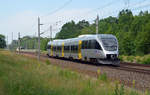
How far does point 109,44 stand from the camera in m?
23.6

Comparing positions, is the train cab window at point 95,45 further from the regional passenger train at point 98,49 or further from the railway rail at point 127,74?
the railway rail at point 127,74

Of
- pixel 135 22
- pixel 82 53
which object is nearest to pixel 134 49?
pixel 135 22

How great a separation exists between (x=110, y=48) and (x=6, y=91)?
1664cm

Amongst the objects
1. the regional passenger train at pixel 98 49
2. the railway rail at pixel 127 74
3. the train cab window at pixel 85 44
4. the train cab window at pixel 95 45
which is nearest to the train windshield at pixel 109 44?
the regional passenger train at pixel 98 49

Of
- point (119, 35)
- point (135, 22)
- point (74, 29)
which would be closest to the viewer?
point (119, 35)

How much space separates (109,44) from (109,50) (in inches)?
25.3

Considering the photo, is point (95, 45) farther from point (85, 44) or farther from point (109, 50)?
point (85, 44)

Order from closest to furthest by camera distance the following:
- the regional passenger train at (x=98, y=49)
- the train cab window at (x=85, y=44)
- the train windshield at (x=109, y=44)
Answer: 1. the regional passenger train at (x=98, y=49)
2. the train windshield at (x=109, y=44)
3. the train cab window at (x=85, y=44)

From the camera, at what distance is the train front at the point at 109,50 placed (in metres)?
23.0

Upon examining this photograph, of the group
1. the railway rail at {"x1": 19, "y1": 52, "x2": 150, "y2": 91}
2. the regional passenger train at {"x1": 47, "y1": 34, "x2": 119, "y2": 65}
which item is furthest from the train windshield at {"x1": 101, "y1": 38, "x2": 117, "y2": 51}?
the railway rail at {"x1": 19, "y1": 52, "x2": 150, "y2": 91}

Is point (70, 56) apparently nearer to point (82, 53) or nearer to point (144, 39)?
point (82, 53)

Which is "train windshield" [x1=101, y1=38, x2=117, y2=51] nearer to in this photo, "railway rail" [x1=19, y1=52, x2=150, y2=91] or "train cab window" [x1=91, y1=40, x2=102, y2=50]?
"train cab window" [x1=91, y1=40, x2=102, y2=50]

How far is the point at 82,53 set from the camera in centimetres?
2772

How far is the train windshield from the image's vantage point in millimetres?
23381
